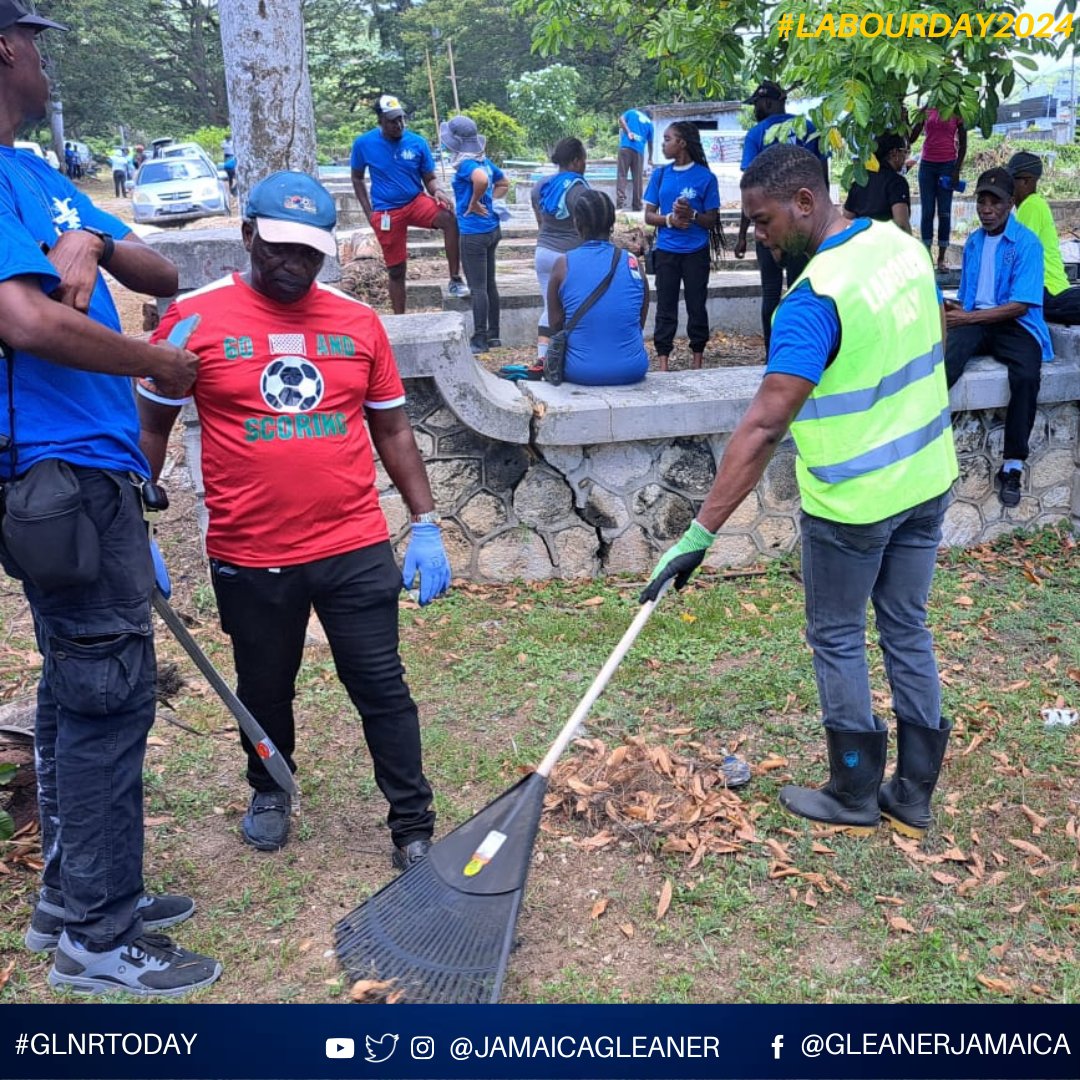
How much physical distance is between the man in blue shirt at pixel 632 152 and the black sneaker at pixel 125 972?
16.9 m

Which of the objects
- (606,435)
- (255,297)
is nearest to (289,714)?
(255,297)

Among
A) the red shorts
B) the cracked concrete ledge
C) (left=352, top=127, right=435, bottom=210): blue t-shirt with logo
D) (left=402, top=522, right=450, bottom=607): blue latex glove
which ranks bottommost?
(left=402, top=522, right=450, bottom=607): blue latex glove

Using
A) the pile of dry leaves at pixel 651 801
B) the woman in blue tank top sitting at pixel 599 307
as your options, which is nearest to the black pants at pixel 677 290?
the woman in blue tank top sitting at pixel 599 307

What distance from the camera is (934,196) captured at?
418 inches

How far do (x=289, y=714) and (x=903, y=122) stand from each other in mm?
4419

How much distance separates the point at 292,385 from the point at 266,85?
349 cm

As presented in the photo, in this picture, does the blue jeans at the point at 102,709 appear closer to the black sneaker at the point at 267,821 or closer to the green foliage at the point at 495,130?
the black sneaker at the point at 267,821

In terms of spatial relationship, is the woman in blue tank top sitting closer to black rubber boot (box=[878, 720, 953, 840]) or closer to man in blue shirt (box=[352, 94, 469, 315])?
man in blue shirt (box=[352, 94, 469, 315])

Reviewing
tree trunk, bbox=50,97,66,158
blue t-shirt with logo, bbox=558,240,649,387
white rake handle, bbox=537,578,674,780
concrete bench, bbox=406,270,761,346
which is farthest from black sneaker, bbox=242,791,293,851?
tree trunk, bbox=50,97,66,158

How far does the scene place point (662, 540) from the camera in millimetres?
5977

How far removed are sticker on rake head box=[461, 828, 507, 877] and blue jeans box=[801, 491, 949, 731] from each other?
1.21 meters

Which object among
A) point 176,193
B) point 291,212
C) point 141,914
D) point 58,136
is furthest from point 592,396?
point 58,136

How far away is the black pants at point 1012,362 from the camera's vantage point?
604 cm

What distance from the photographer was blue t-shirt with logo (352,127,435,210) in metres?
9.04
